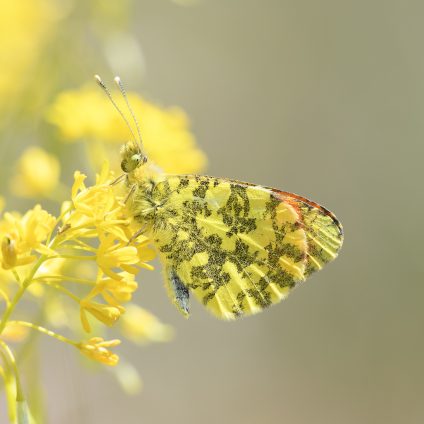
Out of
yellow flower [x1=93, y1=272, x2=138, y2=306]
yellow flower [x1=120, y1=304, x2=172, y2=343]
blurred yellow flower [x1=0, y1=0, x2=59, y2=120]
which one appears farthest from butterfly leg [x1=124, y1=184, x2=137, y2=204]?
blurred yellow flower [x1=0, y1=0, x2=59, y2=120]

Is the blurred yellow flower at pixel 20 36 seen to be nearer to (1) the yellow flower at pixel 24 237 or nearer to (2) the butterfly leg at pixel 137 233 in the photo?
(2) the butterfly leg at pixel 137 233

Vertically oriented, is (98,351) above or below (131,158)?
below

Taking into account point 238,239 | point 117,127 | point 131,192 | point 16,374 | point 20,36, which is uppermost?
point 20,36

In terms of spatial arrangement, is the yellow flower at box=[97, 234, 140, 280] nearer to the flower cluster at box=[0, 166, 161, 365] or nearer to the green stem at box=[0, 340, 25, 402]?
the flower cluster at box=[0, 166, 161, 365]

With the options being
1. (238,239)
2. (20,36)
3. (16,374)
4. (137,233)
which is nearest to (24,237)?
(16,374)

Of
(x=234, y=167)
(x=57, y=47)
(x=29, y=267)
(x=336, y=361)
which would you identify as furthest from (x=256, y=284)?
(x=234, y=167)

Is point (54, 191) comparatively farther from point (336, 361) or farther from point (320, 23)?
point (320, 23)

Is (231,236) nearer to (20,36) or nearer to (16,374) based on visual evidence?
(16,374)
